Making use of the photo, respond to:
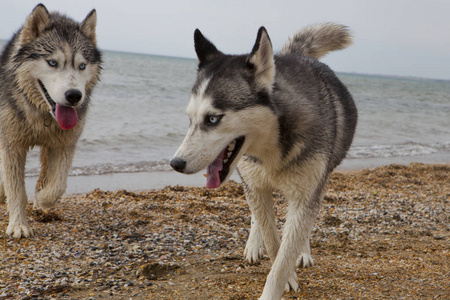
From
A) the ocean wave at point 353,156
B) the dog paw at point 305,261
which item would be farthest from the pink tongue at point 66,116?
the ocean wave at point 353,156

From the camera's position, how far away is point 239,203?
585cm

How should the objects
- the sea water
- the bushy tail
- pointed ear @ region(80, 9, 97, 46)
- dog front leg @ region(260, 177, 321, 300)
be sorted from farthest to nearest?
the sea water < the bushy tail < pointed ear @ region(80, 9, 97, 46) < dog front leg @ region(260, 177, 321, 300)

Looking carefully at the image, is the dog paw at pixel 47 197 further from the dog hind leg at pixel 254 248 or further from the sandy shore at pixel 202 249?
the dog hind leg at pixel 254 248

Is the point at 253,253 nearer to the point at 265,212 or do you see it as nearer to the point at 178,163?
the point at 265,212

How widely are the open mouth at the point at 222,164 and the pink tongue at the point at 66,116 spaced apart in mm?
1845

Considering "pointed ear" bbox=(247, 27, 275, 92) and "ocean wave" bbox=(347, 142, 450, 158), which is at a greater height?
"pointed ear" bbox=(247, 27, 275, 92)

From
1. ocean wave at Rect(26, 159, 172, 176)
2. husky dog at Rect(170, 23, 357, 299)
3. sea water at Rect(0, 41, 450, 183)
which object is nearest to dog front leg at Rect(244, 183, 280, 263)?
husky dog at Rect(170, 23, 357, 299)

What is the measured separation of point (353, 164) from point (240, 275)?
21.7ft

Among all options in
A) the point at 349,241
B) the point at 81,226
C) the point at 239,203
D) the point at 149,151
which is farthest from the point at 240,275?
the point at 149,151

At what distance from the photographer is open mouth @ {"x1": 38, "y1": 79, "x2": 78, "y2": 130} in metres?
4.16

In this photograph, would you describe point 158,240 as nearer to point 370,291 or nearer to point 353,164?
point 370,291

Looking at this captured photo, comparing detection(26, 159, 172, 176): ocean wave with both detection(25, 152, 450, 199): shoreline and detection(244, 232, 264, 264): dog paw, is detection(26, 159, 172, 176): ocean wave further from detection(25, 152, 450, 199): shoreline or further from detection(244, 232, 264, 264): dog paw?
detection(244, 232, 264, 264): dog paw

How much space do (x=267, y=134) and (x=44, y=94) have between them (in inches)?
90.1

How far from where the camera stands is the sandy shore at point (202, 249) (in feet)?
11.0
